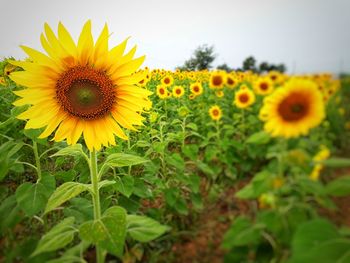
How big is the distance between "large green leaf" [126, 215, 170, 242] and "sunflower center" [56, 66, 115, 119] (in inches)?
22.7

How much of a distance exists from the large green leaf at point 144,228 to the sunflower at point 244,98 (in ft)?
2.24

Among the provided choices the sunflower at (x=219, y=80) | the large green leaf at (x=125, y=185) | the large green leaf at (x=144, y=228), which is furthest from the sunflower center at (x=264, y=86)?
the large green leaf at (x=125, y=185)

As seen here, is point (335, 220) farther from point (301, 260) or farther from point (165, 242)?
point (165, 242)

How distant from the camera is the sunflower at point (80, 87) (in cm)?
149

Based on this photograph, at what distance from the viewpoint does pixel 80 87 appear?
5.20ft

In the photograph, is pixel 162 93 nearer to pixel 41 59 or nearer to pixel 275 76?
pixel 41 59

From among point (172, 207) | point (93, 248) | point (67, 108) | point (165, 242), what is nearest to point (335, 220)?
point (165, 242)

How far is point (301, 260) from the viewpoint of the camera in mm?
616

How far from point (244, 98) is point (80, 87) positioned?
3.21 ft

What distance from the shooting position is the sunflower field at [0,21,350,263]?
64 centimetres

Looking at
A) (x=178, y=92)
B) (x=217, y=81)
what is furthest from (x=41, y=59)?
(x=178, y=92)

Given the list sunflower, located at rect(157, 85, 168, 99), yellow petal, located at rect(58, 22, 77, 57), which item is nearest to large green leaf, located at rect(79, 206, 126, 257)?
yellow petal, located at rect(58, 22, 77, 57)

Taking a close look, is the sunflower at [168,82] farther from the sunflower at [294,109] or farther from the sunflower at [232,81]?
the sunflower at [294,109]

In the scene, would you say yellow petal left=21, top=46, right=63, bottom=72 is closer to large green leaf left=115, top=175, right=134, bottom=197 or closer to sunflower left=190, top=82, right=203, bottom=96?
large green leaf left=115, top=175, right=134, bottom=197
